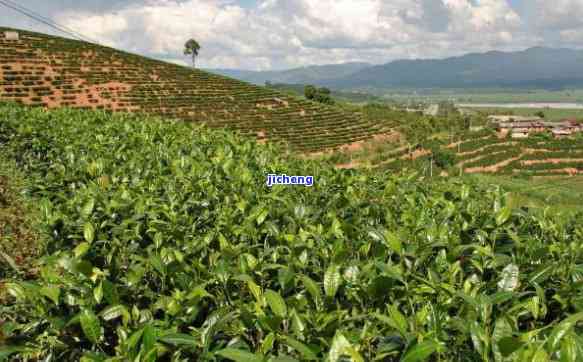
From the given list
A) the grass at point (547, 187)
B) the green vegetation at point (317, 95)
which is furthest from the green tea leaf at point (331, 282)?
the green vegetation at point (317, 95)

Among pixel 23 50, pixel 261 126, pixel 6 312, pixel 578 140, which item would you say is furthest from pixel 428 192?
pixel 578 140

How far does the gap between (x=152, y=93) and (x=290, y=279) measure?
57.3 m

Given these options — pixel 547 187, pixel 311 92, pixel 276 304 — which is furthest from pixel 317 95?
pixel 276 304

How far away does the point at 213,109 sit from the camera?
5581cm

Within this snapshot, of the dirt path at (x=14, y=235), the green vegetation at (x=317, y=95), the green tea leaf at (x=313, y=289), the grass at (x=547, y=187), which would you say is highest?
the green vegetation at (x=317, y=95)

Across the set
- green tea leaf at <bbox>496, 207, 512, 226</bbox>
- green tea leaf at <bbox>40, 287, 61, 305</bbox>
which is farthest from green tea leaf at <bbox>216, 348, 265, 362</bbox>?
green tea leaf at <bbox>496, 207, 512, 226</bbox>

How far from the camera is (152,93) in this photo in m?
55.4

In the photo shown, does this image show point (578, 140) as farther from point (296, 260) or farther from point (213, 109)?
point (296, 260)

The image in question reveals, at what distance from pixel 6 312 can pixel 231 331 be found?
4.12 ft

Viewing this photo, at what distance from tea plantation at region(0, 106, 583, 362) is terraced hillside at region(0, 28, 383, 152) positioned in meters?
40.1

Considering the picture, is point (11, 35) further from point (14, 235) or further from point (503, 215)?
point (503, 215)

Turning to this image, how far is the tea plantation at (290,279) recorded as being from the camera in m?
1.55

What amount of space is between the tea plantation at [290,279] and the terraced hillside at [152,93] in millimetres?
40077

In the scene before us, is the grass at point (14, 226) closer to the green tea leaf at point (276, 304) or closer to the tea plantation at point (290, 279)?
the tea plantation at point (290, 279)
